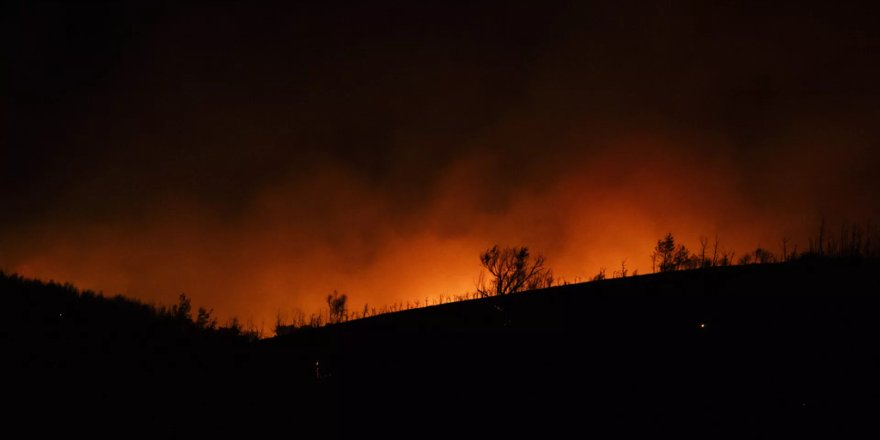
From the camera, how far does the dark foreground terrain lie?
6566 mm

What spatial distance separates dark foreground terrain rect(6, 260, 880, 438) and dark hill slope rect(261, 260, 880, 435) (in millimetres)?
24

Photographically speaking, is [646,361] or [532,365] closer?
[646,361]

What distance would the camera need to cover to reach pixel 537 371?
809cm

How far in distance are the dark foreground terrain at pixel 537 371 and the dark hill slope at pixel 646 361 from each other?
24mm

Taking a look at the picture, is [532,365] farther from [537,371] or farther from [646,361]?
[646,361]

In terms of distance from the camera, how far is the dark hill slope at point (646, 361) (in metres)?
6.48

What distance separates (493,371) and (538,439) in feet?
5.98

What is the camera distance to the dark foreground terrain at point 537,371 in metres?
6.57

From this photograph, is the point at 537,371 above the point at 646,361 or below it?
below

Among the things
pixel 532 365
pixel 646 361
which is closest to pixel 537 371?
Answer: pixel 532 365

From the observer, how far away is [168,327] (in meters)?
12.4

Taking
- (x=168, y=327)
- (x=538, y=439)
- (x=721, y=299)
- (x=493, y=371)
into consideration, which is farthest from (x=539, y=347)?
(x=168, y=327)

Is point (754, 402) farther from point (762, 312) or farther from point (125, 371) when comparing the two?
point (125, 371)

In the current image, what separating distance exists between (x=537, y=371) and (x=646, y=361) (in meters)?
1.46
